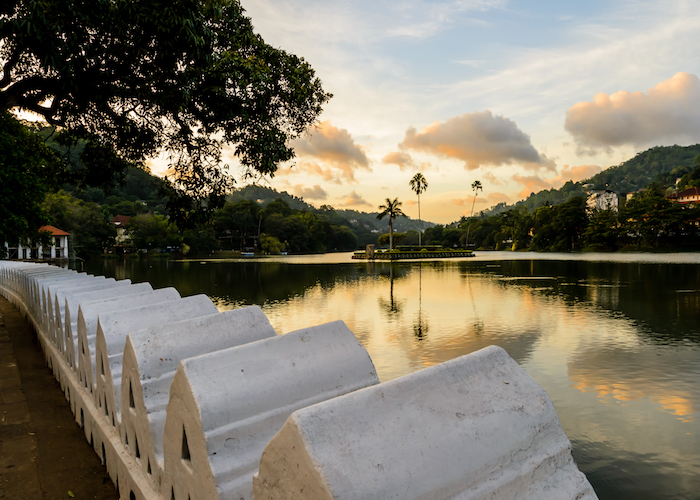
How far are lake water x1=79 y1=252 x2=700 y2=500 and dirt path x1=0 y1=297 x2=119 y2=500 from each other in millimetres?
4258

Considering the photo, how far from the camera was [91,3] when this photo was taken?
17.6 ft

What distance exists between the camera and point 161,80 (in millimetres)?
6422

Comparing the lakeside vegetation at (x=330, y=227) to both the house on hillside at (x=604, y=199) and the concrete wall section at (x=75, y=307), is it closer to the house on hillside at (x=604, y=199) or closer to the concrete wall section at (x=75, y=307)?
the house on hillside at (x=604, y=199)

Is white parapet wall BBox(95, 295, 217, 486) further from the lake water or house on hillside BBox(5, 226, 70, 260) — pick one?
house on hillside BBox(5, 226, 70, 260)

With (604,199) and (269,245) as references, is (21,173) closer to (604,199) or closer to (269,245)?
(269,245)

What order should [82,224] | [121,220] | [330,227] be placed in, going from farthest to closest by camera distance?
[330,227] < [121,220] < [82,224]

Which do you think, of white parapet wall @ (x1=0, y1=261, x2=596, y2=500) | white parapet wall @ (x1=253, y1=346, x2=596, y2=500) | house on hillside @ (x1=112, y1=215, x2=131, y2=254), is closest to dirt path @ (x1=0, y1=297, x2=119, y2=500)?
white parapet wall @ (x1=0, y1=261, x2=596, y2=500)

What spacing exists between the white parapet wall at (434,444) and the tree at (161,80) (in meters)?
5.59

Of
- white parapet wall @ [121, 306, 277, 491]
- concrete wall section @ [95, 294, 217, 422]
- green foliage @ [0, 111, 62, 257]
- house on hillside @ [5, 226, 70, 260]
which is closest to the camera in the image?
white parapet wall @ [121, 306, 277, 491]

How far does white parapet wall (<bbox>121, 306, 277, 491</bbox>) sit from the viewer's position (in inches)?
80.2

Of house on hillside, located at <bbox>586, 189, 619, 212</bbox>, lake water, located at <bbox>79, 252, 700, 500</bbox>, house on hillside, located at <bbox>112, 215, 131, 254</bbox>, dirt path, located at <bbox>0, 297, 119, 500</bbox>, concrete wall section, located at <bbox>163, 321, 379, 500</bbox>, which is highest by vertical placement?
house on hillside, located at <bbox>586, 189, 619, 212</bbox>

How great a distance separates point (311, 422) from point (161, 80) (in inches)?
264

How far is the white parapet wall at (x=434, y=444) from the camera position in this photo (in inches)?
38.8

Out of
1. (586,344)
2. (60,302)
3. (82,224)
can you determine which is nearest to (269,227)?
(82,224)
